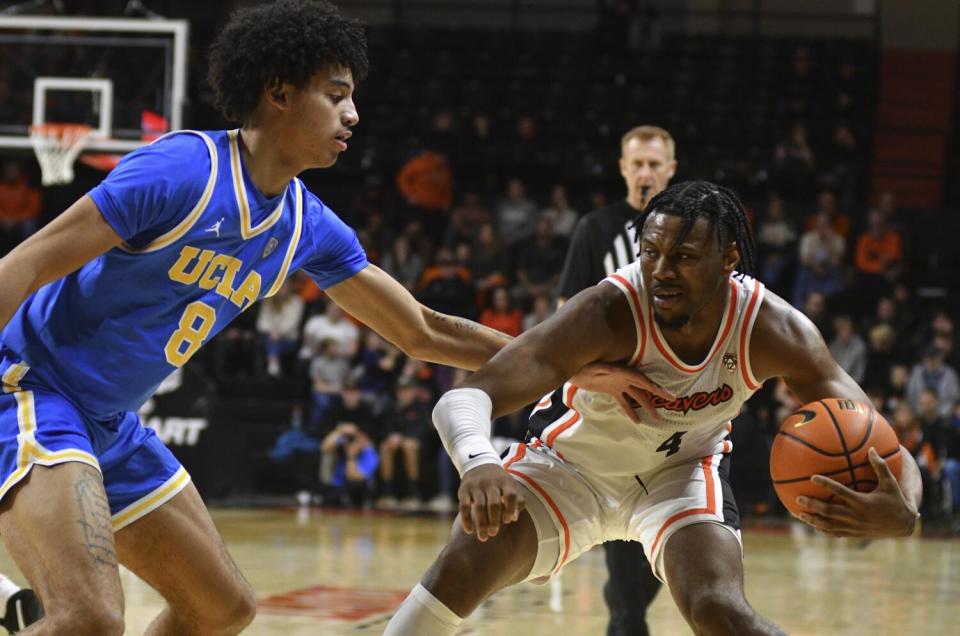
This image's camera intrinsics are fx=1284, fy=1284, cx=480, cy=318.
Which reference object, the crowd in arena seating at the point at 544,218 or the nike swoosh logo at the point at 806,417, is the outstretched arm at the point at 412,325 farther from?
the crowd in arena seating at the point at 544,218

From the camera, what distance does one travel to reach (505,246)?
1401 centimetres

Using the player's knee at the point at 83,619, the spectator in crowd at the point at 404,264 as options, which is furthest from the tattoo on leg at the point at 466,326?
the spectator in crowd at the point at 404,264

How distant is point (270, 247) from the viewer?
3705 mm

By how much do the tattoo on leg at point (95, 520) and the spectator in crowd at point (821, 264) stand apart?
426 inches

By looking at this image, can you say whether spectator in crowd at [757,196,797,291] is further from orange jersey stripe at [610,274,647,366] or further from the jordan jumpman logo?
the jordan jumpman logo

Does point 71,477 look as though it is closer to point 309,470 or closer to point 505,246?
point 309,470

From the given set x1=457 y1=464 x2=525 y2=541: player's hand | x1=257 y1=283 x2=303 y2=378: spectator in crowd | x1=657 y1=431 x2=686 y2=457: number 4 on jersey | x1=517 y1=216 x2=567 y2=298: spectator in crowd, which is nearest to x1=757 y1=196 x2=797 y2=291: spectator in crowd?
x1=517 y1=216 x2=567 y2=298: spectator in crowd

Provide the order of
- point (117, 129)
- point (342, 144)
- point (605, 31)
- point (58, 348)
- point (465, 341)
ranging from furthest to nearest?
point (605, 31), point (117, 129), point (465, 341), point (342, 144), point (58, 348)

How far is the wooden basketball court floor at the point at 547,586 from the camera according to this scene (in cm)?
619

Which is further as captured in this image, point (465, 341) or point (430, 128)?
Result: point (430, 128)

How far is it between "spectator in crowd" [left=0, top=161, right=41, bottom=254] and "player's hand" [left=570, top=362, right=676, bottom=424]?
37.7 ft

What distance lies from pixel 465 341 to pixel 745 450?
7.53 metres

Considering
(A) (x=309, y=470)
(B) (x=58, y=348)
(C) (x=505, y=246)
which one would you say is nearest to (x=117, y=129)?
(A) (x=309, y=470)

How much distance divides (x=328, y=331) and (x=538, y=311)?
2150 mm
